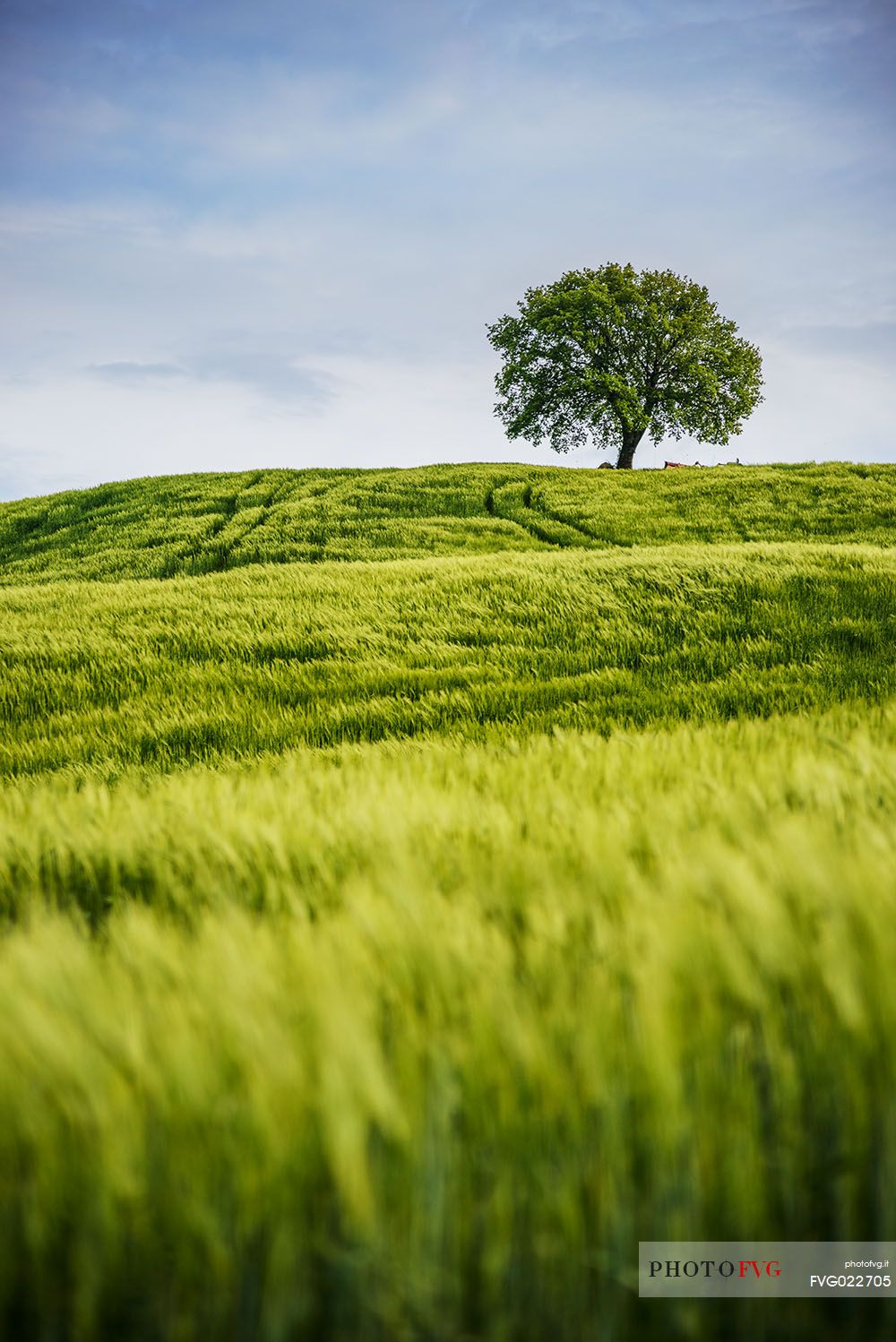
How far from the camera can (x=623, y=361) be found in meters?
43.1

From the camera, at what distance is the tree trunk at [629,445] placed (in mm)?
44531

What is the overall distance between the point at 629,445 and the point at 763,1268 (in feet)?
157

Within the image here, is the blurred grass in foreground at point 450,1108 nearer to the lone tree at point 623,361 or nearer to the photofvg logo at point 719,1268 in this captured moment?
the photofvg logo at point 719,1268

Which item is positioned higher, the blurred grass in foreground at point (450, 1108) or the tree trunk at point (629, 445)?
the tree trunk at point (629, 445)

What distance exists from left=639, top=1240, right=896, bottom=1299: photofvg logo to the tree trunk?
155 ft

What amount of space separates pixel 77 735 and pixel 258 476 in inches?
1204

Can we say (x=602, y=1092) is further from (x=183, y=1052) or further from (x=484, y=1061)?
(x=183, y=1052)

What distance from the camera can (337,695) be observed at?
5574 millimetres

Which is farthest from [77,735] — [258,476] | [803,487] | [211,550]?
[258,476]

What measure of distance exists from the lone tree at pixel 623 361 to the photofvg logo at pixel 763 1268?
4506 cm

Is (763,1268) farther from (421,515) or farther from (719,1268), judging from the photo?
(421,515)

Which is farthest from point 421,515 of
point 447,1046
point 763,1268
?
point 763,1268

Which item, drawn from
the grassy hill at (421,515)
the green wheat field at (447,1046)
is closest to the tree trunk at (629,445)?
the grassy hill at (421,515)

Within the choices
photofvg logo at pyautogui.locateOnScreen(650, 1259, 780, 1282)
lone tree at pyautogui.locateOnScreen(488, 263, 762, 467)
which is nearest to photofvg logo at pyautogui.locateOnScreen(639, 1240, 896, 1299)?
photofvg logo at pyautogui.locateOnScreen(650, 1259, 780, 1282)
